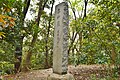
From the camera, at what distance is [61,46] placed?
197 inches

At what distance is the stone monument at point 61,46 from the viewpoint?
5.01 m

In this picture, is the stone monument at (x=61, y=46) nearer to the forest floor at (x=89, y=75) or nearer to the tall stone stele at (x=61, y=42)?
the tall stone stele at (x=61, y=42)

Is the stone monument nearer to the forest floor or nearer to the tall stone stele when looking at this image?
the tall stone stele

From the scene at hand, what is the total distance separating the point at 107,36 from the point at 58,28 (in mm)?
2301

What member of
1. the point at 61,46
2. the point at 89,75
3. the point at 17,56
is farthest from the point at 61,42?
the point at 17,56

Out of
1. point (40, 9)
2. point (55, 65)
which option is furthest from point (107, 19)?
point (40, 9)

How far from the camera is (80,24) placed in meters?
6.86

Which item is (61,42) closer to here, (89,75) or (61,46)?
(61,46)

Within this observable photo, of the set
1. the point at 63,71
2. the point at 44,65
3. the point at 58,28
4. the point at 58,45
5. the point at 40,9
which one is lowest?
the point at 44,65

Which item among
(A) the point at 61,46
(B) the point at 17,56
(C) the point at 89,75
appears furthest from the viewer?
(B) the point at 17,56

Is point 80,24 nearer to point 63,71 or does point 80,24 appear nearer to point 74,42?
point 63,71

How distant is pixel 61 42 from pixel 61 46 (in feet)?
0.34

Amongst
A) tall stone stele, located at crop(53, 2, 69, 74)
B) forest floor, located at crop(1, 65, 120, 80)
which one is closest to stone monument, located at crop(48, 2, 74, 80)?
tall stone stele, located at crop(53, 2, 69, 74)

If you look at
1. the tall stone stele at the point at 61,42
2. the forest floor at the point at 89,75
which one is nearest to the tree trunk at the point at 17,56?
the forest floor at the point at 89,75
